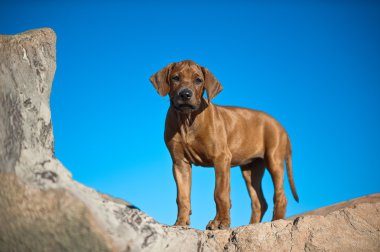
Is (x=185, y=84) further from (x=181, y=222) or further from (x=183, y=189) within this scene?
(x=181, y=222)

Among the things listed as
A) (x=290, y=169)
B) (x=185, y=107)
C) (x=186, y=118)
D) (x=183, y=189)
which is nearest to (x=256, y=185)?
(x=290, y=169)

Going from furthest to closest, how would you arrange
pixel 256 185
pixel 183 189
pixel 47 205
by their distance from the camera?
pixel 256 185 < pixel 183 189 < pixel 47 205

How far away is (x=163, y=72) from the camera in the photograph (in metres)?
8.65

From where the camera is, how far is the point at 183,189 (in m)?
8.38

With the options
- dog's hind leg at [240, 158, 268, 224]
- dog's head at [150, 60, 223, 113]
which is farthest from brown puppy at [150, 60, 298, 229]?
dog's hind leg at [240, 158, 268, 224]

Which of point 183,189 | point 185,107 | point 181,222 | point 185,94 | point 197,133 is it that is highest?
point 185,94

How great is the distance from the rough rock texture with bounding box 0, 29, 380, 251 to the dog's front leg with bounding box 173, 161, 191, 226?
1.69m

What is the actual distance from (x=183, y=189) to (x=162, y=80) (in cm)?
214

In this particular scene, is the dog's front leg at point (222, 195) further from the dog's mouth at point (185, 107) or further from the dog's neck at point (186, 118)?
the dog's mouth at point (185, 107)

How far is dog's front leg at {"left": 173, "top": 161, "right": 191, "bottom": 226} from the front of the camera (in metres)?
8.07

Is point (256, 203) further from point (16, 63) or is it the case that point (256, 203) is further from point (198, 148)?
point (16, 63)

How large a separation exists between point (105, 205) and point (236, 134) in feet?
18.4

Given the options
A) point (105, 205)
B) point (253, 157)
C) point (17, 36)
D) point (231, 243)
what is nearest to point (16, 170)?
point (105, 205)

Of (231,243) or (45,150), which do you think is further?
(231,243)
